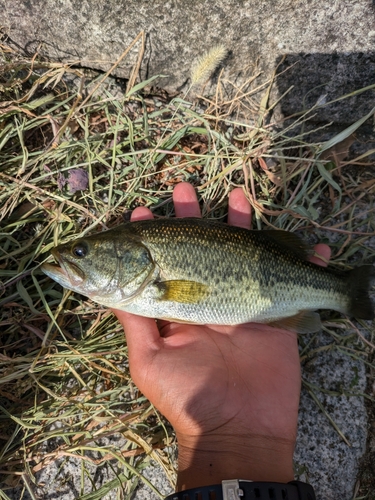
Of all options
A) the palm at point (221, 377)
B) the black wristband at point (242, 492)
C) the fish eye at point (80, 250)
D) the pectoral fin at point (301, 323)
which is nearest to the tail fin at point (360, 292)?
the pectoral fin at point (301, 323)

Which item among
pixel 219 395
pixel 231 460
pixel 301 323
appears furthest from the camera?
pixel 301 323

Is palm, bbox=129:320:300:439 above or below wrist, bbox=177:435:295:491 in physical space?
above

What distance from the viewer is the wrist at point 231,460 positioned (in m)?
2.59

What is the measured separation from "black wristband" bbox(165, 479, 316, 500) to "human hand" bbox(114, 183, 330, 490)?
26 centimetres

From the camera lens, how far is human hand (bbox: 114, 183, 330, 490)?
2.66 m

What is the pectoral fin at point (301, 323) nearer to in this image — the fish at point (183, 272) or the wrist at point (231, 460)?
the fish at point (183, 272)

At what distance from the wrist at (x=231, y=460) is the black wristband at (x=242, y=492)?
0.83ft

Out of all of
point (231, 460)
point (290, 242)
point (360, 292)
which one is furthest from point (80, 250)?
point (360, 292)

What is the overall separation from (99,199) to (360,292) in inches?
95.8

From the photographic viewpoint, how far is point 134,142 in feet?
11.5

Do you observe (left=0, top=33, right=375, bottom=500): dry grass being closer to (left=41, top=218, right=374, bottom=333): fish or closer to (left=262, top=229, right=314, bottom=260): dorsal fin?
(left=262, top=229, right=314, bottom=260): dorsal fin

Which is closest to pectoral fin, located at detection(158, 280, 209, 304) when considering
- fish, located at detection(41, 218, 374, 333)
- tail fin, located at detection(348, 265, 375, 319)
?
fish, located at detection(41, 218, 374, 333)

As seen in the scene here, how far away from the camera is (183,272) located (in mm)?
2770

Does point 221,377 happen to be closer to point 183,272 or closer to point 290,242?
point 183,272
